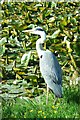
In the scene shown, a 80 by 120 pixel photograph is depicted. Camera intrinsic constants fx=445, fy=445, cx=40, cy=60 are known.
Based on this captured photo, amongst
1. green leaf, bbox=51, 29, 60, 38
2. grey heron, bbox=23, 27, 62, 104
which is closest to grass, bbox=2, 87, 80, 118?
grey heron, bbox=23, 27, 62, 104

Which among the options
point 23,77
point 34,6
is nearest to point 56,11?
point 34,6

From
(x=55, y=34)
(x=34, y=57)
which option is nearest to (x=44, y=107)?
(x=34, y=57)

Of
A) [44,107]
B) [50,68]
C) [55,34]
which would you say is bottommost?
[44,107]

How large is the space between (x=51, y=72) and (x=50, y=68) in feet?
0.12

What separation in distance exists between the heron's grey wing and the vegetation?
199 millimetres

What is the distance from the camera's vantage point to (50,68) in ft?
12.9

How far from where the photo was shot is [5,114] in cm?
376

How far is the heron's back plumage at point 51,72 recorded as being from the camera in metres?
3.86

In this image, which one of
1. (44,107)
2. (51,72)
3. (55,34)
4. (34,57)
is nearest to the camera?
(44,107)

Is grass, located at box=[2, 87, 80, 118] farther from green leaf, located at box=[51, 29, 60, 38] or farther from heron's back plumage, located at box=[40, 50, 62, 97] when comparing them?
green leaf, located at box=[51, 29, 60, 38]

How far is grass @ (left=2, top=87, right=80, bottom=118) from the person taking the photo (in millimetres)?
3709

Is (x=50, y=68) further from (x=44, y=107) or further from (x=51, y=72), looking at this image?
(x=44, y=107)

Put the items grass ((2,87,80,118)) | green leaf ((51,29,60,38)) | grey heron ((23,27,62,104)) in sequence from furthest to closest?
1. green leaf ((51,29,60,38))
2. grey heron ((23,27,62,104))
3. grass ((2,87,80,118))

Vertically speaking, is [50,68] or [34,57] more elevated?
[50,68]
